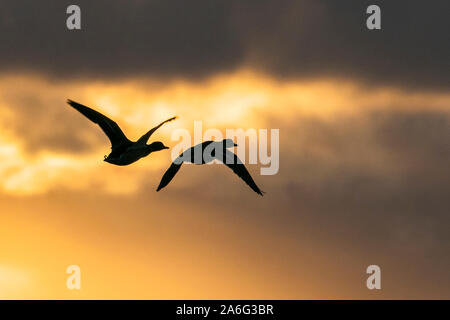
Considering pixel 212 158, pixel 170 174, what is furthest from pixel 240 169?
pixel 170 174

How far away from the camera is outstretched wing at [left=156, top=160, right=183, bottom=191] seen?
140 feet

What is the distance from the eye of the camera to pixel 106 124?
39.7 m

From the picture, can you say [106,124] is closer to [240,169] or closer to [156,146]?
[156,146]

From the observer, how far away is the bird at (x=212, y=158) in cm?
4181

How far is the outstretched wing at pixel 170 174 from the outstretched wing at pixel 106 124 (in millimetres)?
3369

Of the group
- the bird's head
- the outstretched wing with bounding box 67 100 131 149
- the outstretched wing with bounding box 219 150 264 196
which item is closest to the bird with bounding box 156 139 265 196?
the outstretched wing with bounding box 219 150 264 196

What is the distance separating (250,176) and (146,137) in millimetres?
7651

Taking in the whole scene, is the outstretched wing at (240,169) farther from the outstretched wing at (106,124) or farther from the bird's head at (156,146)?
the outstretched wing at (106,124)

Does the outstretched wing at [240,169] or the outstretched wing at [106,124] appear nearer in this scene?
the outstretched wing at [106,124]

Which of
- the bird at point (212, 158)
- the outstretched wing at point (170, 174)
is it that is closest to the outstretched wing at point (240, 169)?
the bird at point (212, 158)
